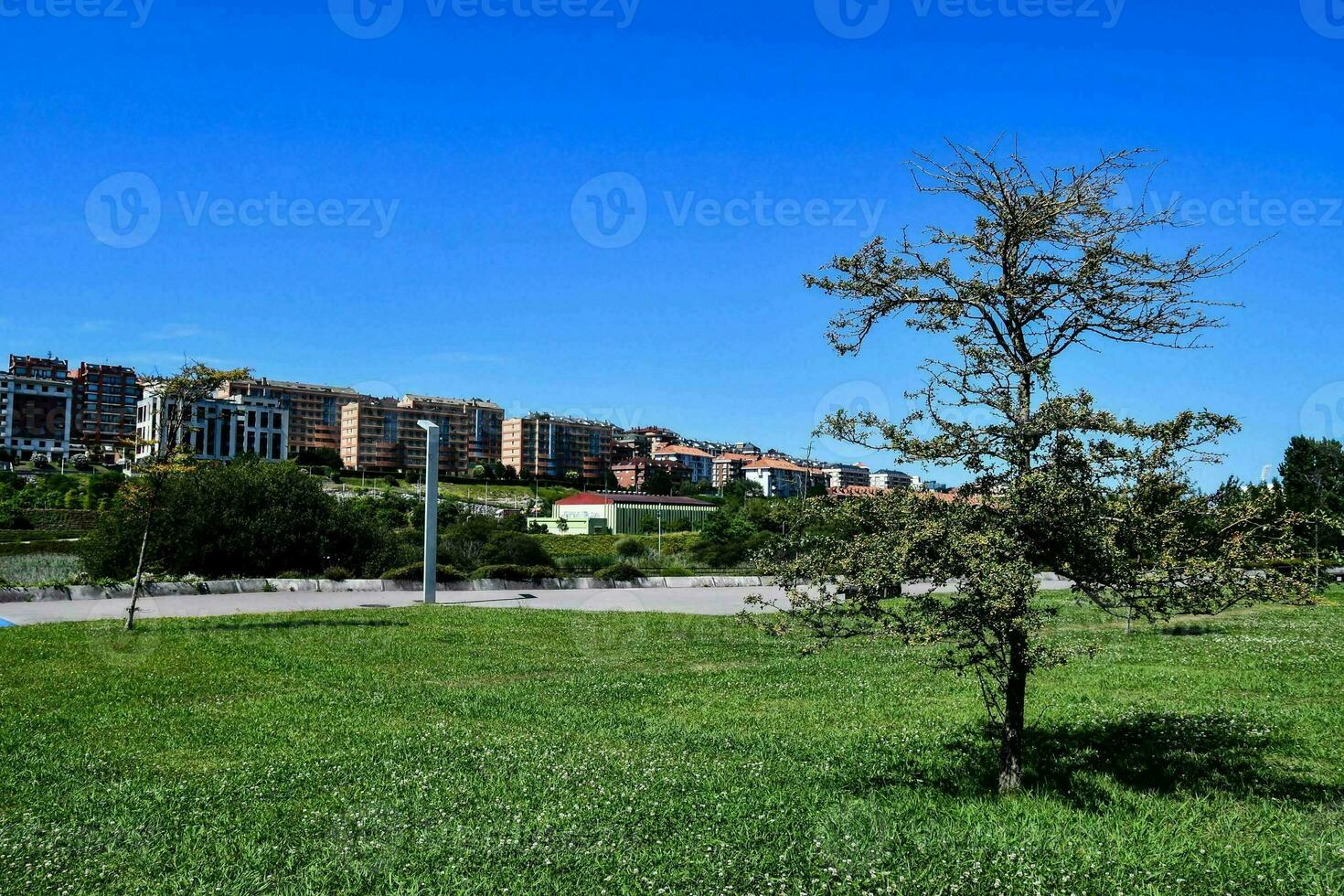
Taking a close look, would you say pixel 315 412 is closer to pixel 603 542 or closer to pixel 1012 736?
pixel 603 542

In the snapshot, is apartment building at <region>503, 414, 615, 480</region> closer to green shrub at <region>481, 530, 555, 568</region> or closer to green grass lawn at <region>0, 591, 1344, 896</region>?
green shrub at <region>481, 530, 555, 568</region>

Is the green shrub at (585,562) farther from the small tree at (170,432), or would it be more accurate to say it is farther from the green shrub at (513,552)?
the small tree at (170,432)

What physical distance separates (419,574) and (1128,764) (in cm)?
1998

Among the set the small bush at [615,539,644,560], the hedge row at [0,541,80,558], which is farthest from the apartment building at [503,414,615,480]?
the hedge row at [0,541,80,558]

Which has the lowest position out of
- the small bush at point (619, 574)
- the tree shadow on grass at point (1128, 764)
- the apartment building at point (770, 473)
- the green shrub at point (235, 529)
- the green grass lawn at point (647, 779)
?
the green grass lawn at point (647, 779)

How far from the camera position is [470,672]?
11.3 m

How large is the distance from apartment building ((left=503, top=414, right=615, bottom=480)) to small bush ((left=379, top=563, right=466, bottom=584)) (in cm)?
14239

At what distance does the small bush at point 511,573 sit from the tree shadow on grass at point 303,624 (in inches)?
369

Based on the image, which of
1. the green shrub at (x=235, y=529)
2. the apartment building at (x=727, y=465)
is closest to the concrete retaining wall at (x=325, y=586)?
the green shrub at (x=235, y=529)

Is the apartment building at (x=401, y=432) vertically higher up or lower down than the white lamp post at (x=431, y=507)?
higher up

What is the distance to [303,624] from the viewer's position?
15.7m

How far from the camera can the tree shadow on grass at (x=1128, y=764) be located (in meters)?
6.21

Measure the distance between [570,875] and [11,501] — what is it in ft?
196

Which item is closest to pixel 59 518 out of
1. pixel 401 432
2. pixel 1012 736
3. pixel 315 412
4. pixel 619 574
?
pixel 619 574
